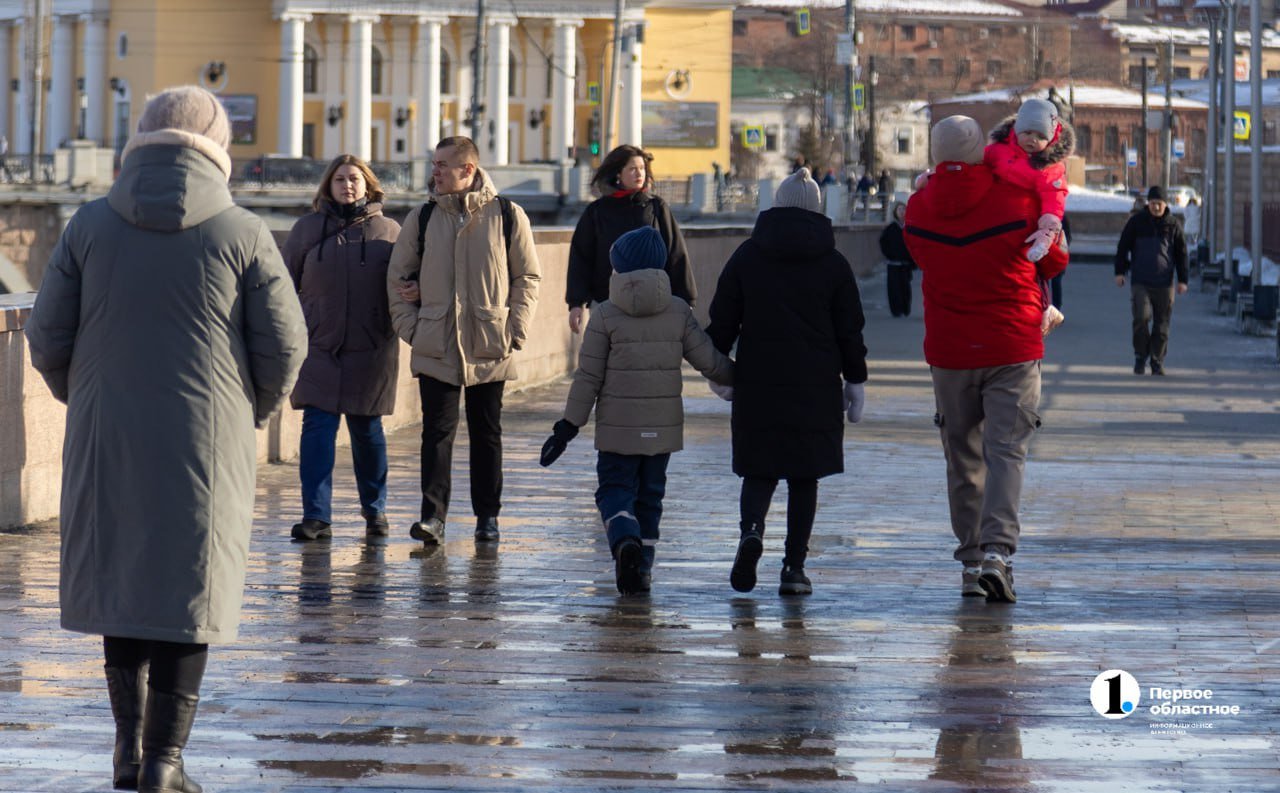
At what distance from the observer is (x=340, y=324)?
9.99 meters

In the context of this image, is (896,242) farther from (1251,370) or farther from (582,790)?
(582,790)

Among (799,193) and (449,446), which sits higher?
(799,193)

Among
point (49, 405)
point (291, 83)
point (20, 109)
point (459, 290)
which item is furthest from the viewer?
point (20, 109)

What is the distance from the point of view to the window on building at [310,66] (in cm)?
10294

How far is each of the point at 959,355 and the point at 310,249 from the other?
3087mm

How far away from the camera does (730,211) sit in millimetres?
66750

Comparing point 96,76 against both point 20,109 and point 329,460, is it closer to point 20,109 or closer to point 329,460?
point 20,109

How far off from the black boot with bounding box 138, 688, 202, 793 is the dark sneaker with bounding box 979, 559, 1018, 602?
3.79 meters

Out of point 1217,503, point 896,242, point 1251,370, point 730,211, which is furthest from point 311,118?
point 1217,503

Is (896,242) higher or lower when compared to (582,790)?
higher

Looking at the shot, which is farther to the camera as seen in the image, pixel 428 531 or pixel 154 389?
pixel 428 531

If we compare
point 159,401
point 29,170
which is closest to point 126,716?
point 159,401

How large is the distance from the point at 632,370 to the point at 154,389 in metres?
3.60

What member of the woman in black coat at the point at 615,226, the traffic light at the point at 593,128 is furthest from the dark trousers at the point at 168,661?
the traffic light at the point at 593,128
